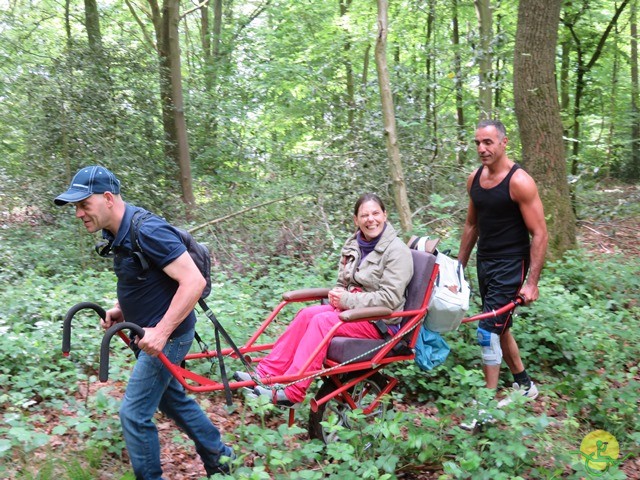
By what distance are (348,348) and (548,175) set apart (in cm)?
495

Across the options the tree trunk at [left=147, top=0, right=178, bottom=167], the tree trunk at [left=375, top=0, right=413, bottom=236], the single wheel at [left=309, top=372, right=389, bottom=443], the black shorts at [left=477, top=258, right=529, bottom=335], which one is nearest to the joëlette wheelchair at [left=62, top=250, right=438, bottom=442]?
the single wheel at [left=309, top=372, right=389, bottom=443]

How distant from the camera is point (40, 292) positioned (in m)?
6.49

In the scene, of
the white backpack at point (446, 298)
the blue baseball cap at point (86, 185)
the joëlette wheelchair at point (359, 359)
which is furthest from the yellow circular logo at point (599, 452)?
the blue baseball cap at point (86, 185)

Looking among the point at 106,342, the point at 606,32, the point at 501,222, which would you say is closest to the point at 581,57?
the point at 606,32

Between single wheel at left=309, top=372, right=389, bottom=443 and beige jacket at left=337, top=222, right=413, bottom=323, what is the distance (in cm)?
57

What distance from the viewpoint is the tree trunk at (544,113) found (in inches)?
305

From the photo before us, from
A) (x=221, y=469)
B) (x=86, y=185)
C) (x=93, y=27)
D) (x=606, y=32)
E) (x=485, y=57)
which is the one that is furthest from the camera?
(x=606, y=32)

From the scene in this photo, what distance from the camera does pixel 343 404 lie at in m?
4.47

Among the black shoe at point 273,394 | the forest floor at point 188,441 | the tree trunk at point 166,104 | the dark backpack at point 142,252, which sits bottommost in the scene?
the forest floor at point 188,441

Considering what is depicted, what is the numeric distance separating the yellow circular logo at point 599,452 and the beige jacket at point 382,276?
1556 millimetres

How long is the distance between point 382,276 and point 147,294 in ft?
5.82

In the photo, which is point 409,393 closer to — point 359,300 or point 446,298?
point 446,298

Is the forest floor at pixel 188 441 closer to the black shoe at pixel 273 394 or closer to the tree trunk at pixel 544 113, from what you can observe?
the black shoe at pixel 273 394

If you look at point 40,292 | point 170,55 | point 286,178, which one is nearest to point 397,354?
point 40,292
